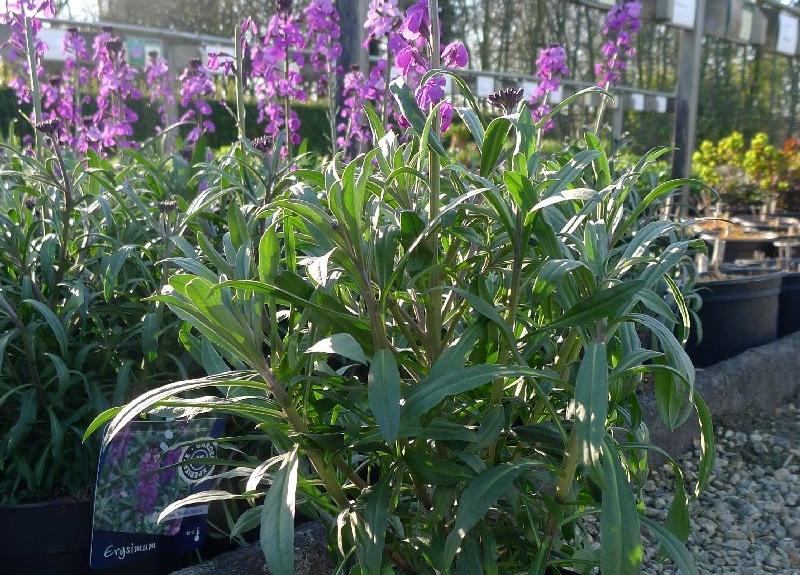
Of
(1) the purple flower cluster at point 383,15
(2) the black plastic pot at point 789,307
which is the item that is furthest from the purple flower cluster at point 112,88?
(2) the black plastic pot at point 789,307

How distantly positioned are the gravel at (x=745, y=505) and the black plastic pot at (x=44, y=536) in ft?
A: 4.18

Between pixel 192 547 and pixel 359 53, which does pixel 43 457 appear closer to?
pixel 192 547

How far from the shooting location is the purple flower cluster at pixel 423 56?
1.57 metres

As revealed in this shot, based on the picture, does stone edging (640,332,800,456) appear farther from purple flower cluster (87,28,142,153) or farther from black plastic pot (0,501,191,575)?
purple flower cluster (87,28,142,153)

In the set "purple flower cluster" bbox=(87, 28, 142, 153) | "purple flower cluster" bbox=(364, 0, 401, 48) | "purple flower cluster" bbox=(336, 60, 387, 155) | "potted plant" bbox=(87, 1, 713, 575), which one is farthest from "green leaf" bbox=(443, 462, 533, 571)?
"purple flower cluster" bbox=(87, 28, 142, 153)

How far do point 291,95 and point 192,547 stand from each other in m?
1.82

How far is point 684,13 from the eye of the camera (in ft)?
18.8

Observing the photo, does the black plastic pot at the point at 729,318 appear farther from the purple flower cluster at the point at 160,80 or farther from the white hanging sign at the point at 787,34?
the white hanging sign at the point at 787,34

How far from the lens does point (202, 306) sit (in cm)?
124

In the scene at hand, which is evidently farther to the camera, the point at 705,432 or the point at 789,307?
the point at 789,307

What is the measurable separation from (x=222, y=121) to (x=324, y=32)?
7195 millimetres

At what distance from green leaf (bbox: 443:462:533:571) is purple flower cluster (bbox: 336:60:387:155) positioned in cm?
188

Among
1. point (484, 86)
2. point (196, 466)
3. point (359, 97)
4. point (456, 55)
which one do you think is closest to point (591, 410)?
point (456, 55)

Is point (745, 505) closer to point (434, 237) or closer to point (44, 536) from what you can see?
point (434, 237)
